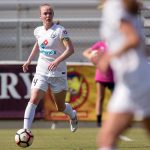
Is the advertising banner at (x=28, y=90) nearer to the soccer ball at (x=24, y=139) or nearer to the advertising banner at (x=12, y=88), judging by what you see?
the advertising banner at (x=12, y=88)

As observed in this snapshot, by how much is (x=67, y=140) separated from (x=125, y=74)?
267 inches

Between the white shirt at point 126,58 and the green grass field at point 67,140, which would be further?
the green grass field at point 67,140

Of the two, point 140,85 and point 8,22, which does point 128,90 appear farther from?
point 8,22

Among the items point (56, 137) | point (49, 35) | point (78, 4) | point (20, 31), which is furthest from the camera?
point (78, 4)

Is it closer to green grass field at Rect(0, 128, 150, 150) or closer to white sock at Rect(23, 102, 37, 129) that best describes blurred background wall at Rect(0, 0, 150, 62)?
green grass field at Rect(0, 128, 150, 150)

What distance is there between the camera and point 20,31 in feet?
60.8

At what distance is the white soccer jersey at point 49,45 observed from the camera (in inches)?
486

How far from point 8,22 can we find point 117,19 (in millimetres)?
12111

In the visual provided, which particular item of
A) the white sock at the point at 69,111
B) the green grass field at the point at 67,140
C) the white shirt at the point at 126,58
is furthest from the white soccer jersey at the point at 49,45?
the white shirt at the point at 126,58

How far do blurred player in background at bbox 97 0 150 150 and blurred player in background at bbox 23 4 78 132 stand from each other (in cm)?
542

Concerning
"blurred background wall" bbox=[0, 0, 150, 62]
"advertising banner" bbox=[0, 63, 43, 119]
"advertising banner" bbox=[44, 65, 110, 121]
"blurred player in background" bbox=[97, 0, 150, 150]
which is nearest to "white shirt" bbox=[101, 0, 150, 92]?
"blurred player in background" bbox=[97, 0, 150, 150]

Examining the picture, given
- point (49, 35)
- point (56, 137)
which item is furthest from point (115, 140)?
point (56, 137)

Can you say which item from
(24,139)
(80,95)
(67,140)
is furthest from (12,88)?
(24,139)

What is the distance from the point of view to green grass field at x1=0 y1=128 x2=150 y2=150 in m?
12.0
